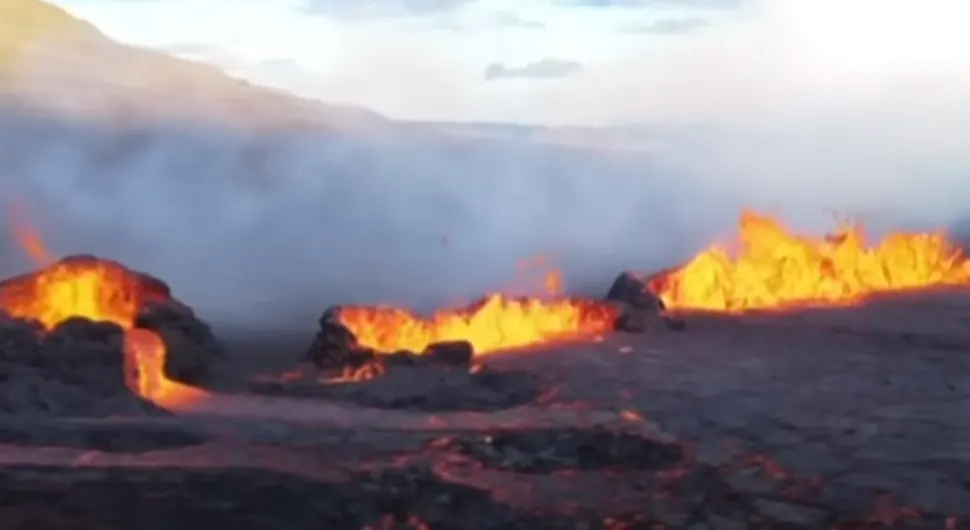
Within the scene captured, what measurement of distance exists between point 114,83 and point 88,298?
4.61 ft

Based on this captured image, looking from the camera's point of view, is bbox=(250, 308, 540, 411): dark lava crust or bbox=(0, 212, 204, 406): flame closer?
bbox=(250, 308, 540, 411): dark lava crust

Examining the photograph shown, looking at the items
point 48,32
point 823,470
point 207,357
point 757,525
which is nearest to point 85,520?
point 207,357

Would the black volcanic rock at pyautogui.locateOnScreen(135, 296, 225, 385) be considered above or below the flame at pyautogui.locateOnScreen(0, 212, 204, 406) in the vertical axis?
below

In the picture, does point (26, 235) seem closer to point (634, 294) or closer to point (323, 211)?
point (323, 211)

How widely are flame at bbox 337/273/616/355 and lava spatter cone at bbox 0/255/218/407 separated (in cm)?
64

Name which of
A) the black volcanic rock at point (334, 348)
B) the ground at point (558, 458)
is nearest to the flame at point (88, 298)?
the ground at point (558, 458)

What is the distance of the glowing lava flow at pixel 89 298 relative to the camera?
462cm

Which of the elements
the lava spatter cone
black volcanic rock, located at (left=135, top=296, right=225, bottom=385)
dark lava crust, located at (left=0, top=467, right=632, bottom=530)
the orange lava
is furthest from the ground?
the orange lava

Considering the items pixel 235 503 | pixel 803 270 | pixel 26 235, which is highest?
pixel 26 235

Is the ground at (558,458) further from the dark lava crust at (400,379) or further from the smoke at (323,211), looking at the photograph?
the smoke at (323,211)

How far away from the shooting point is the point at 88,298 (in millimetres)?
4988

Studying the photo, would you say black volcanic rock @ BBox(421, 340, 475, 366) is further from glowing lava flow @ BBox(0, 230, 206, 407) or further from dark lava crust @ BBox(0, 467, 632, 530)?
dark lava crust @ BBox(0, 467, 632, 530)

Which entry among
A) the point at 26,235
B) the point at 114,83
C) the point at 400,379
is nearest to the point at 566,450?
the point at 400,379

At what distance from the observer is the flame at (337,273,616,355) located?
5145 millimetres
